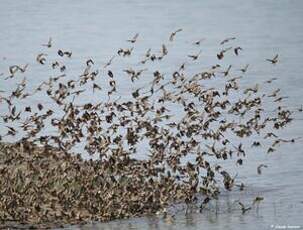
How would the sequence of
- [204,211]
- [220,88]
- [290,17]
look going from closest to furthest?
1. [204,211]
2. [220,88]
3. [290,17]

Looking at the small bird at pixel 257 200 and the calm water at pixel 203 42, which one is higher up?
the calm water at pixel 203 42

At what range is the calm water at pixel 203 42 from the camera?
17.8 meters

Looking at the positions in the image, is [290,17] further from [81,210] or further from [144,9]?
[81,210]

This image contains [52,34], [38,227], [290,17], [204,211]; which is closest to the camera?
[38,227]

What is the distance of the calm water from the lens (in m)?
17.8

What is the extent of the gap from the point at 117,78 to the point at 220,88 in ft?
15.7

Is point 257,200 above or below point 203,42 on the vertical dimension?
below

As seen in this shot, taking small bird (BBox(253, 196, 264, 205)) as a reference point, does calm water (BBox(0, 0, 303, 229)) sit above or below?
above

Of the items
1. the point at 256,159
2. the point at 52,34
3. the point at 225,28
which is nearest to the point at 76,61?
the point at 52,34

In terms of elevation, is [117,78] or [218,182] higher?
[117,78]

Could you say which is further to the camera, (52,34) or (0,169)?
(52,34)

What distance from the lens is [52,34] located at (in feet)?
166

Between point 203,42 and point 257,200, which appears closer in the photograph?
point 257,200

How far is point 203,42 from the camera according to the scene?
46438mm
